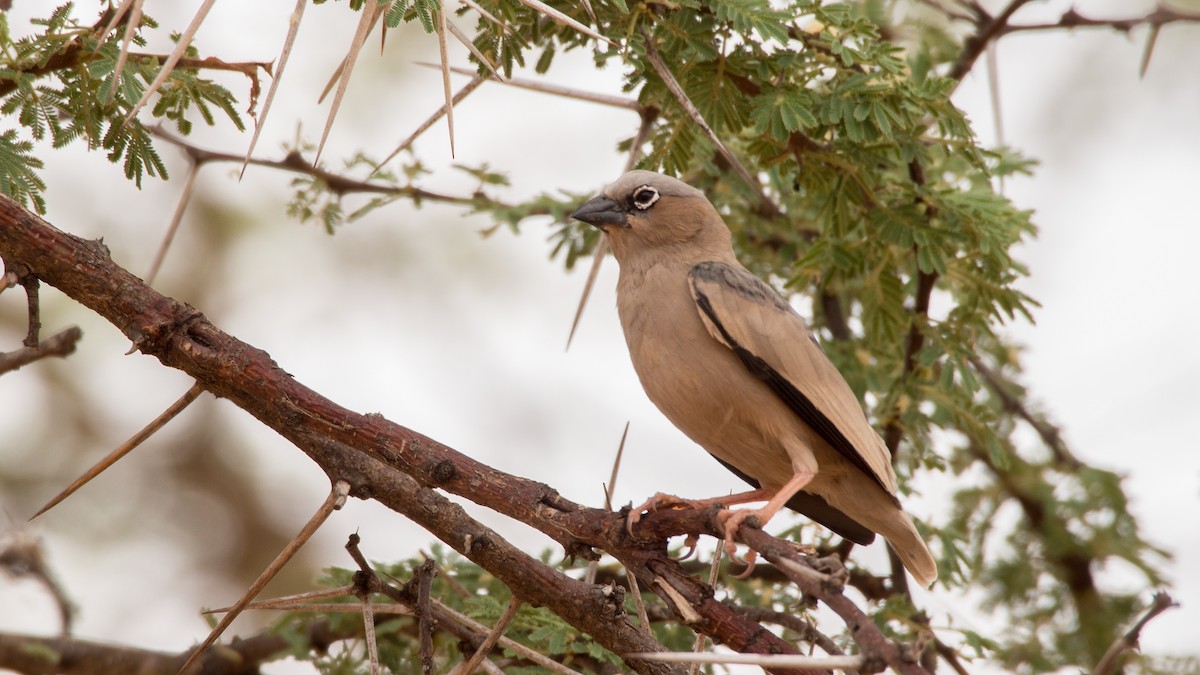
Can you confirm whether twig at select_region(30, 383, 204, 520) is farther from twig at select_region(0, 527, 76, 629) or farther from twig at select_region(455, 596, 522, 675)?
twig at select_region(0, 527, 76, 629)

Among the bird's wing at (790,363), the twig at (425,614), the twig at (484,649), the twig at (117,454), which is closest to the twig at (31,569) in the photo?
the twig at (117,454)

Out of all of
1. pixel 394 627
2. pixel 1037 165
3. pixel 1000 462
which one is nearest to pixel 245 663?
pixel 394 627

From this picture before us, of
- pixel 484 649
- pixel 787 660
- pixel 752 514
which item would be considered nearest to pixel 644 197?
pixel 752 514

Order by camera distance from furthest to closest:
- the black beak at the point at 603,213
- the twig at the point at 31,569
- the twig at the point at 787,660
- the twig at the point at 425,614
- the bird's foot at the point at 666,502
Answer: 1. the black beak at the point at 603,213
2. the twig at the point at 31,569
3. the bird's foot at the point at 666,502
4. the twig at the point at 425,614
5. the twig at the point at 787,660

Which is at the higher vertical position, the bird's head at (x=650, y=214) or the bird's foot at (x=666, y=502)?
the bird's head at (x=650, y=214)

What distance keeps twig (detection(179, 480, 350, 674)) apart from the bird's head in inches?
109

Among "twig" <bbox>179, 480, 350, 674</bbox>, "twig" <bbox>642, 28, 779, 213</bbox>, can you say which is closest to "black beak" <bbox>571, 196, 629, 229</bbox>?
"twig" <bbox>642, 28, 779, 213</bbox>

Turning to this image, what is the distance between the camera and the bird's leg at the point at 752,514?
3.99 m

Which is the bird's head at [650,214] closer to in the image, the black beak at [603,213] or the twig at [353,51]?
the black beak at [603,213]

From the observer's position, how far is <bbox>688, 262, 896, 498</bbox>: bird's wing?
5.08 metres

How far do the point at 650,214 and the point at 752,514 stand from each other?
228 centimetres

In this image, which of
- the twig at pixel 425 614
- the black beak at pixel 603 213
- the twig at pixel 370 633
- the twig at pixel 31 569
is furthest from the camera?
the black beak at pixel 603 213

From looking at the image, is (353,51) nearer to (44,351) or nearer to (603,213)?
(44,351)

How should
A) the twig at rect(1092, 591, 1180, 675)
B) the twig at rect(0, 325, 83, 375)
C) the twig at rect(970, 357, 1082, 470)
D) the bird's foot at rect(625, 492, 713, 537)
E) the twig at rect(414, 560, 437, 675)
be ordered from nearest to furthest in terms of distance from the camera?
the twig at rect(1092, 591, 1180, 675) → the twig at rect(414, 560, 437, 675) → the twig at rect(0, 325, 83, 375) → the bird's foot at rect(625, 492, 713, 537) → the twig at rect(970, 357, 1082, 470)
